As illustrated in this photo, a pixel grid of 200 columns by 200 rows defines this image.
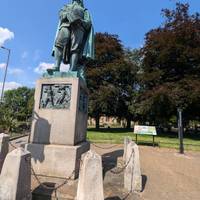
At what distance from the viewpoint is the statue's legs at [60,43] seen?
257 inches

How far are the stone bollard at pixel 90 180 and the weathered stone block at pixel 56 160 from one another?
195 centimetres

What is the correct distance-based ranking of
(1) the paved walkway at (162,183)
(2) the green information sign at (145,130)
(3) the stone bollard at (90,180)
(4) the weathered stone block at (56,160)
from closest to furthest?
(3) the stone bollard at (90,180) < (1) the paved walkway at (162,183) < (4) the weathered stone block at (56,160) < (2) the green information sign at (145,130)

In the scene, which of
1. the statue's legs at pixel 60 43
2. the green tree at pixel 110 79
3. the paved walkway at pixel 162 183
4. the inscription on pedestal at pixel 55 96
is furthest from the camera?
the green tree at pixel 110 79

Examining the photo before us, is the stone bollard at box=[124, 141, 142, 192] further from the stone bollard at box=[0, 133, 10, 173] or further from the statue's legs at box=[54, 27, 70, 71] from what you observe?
the statue's legs at box=[54, 27, 70, 71]

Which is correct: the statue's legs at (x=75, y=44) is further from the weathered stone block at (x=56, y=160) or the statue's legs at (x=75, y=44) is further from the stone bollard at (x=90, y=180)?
the stone bollard at (x=90, y=180)

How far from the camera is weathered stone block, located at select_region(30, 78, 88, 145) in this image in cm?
572

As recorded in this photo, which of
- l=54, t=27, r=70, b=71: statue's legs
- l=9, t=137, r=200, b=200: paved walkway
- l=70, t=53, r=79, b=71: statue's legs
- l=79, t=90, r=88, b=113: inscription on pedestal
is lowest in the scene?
l=9, t=137, r=200, b=200: paved walkway

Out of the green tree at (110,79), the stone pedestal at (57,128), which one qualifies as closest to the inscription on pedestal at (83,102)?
the stone pedestal at (57,128)

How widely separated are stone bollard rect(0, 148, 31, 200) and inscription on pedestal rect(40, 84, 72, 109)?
2.53m

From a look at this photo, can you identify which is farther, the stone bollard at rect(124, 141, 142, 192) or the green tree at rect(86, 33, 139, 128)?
the green tree at rect(86, 33, 139, 128)

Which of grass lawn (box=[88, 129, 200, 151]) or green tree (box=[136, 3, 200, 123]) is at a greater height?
green tree (box=[136, 3, 200, 123])

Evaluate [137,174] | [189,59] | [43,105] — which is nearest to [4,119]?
[43,105]

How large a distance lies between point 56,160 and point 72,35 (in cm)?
409

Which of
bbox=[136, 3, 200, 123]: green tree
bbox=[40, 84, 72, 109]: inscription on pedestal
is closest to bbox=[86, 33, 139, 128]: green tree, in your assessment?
bbox=[136, 3, 200, 123]: green tree
